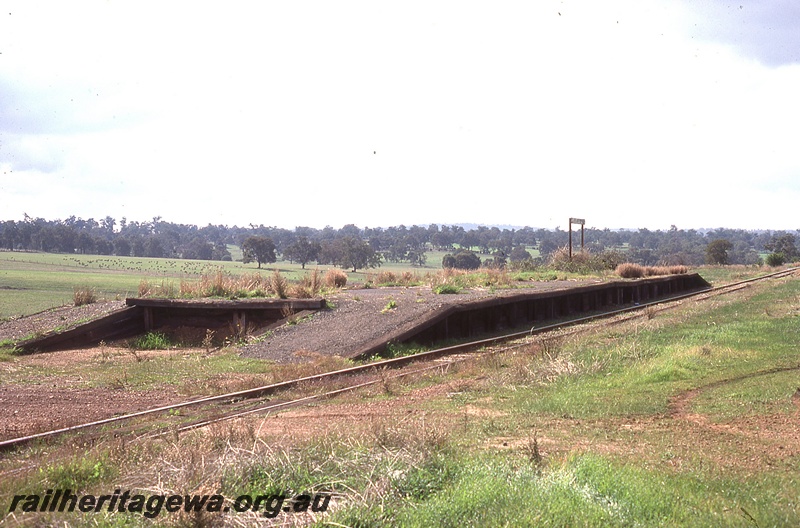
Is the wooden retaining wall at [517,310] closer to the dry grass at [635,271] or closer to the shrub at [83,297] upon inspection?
the dry grass at [635,271]

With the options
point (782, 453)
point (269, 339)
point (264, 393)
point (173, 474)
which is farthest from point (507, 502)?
point (269, 339)

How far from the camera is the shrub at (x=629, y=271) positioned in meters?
37.5

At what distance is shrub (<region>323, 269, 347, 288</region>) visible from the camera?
26.5 metres

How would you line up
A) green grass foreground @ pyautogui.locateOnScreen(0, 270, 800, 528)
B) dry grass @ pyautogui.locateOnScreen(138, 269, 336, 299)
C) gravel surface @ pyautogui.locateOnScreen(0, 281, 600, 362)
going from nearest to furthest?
green grass foreground @ pyautogui.locateOnScreen(0, 270, 800, 528), gravel surface @ pyautogui.locateOnScreen(0, 281, 600, 362), dry grass @ pyautogui.locateOnScreen(138, 269, 336, 299)

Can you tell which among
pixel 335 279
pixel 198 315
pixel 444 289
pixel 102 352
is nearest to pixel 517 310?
pixel 444 289

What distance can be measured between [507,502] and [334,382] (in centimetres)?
724

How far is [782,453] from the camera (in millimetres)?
6992

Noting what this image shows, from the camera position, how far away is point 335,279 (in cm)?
2703

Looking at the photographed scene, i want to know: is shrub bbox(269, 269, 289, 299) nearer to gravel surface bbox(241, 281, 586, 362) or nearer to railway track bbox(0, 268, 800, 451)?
gravel surface bbox(241, 281, 586, 362)

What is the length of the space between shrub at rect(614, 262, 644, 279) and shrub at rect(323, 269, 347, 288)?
16.6 meters

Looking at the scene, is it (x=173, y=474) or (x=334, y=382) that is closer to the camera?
(x=173, y=474)

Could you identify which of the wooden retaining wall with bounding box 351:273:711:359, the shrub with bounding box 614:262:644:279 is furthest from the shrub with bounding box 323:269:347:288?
the shrub with bounding box 614:262:644:279

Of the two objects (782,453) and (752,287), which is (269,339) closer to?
(782,453)

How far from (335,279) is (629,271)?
17.7 metres
